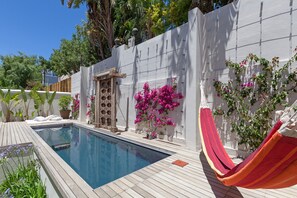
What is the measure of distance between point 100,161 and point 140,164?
57.2 inches

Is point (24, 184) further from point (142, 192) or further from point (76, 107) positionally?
point (76, 107)

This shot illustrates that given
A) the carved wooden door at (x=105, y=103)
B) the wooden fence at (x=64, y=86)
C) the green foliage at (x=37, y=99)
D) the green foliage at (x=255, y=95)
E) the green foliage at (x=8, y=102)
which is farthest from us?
the wooden fence at (x=64, y=86)

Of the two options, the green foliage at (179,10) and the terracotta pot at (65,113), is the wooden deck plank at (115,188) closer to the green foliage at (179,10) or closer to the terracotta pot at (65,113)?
the green foliage at (179,10)

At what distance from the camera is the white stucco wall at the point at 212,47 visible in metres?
4.45

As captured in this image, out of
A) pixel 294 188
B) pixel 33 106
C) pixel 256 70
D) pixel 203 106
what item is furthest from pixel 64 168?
pixel 33 106

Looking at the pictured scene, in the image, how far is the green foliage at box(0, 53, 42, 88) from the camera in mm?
26067

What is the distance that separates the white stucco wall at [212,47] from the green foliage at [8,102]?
10.2m

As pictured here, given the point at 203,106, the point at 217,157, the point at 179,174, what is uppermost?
the point at 203,106

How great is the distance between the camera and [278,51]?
4406 millimetres

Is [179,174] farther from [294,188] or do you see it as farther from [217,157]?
[294,188]

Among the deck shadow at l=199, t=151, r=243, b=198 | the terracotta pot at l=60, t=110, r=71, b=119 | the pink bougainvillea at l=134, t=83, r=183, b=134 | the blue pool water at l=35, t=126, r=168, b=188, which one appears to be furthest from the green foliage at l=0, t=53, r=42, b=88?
the deck shadow at l=199, t=151, r=243, b=198

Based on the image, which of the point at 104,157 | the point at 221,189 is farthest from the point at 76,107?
the point at 221,189

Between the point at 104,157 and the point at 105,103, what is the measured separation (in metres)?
4.38

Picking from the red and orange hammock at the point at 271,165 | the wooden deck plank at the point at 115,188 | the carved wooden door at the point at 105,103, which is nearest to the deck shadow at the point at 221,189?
the red and orange hammock at the point at 271,165
